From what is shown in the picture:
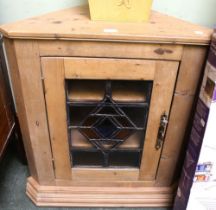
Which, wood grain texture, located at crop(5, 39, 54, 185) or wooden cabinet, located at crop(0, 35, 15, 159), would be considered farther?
wooden cabinet, located at crop(0, 35, 15, 159)

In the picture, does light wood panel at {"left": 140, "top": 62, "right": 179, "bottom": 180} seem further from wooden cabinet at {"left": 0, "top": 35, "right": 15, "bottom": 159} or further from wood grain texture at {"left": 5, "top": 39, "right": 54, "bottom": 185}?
wooden cabinet at {"left": 0, "top": 35, "right": 15, "bottom": 159}

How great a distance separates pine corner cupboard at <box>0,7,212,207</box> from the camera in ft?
2.47

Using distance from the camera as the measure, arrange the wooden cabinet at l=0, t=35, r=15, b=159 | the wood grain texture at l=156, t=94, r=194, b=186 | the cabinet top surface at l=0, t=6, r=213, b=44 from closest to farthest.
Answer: the cabinet top surface at l=0, t=6, r=213, b=44 → the wood grain texture at l=156, t=94, r=194, b=186 → the wooden cabinet at l=0, t=35, r=15, b=159

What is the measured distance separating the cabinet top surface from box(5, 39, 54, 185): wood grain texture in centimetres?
4

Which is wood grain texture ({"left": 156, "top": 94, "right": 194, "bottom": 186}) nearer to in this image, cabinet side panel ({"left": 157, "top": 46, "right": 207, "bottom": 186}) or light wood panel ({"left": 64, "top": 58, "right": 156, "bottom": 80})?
cabinet side panel ({"left": 157, "top": 46, "right": 207, "bottom": 186})

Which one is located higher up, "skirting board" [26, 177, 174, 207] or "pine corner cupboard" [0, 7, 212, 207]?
"pine corner cupboard" [0, 7, 212, 207]

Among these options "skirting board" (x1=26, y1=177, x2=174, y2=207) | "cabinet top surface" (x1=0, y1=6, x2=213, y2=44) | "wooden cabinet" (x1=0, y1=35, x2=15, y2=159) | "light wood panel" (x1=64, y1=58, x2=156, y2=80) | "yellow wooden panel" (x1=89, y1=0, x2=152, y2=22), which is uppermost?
"yellow wooden panel" (x1=89, y1=0, x2=152, y2=22)

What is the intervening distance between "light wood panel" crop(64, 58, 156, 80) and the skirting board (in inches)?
Answer: 22.2

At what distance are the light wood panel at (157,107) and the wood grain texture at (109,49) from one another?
0.04 metres

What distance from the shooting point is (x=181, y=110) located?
902mm

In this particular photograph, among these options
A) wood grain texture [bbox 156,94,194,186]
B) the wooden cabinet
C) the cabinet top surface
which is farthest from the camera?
the wooden cabinet

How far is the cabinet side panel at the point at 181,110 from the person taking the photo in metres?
0.79

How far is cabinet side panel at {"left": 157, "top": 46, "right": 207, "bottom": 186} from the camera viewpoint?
2.60ft

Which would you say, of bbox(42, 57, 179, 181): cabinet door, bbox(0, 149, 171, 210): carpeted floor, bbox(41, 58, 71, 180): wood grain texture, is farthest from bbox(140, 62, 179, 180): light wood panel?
bbox(0, 149, 171, 210): carpeted floor
